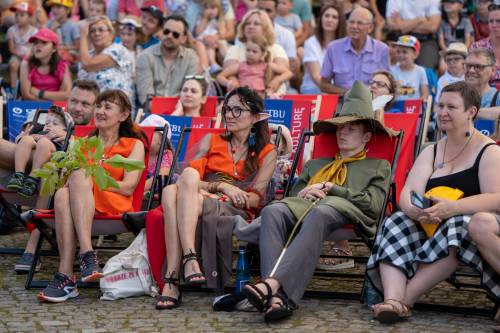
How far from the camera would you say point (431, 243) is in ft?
22.8

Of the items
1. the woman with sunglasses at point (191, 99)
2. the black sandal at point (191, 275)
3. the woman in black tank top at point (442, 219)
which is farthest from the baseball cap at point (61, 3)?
the woman in black tank top at point (442, 219)

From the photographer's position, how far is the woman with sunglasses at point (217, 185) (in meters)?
7.47

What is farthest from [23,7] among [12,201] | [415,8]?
[12,201]

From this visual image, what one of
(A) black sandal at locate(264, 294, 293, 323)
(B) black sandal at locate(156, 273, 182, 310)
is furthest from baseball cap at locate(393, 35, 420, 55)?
(A) black sandal at locate(264, 294, 293, 323)

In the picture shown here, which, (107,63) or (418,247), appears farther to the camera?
(107,63)

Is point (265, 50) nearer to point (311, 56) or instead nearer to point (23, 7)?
point (311, 56)

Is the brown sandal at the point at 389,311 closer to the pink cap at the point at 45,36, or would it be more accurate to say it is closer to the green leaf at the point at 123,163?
the green leaf at the point at 123,163

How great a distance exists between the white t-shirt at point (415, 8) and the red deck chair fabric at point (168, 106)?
370cm

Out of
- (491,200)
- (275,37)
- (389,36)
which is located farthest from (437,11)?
(491,200)

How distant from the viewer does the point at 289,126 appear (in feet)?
32.6

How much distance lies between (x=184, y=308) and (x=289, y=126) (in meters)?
2.94

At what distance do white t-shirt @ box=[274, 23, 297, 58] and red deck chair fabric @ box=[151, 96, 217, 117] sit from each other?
8.83 ft

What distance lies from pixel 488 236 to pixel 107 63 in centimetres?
684

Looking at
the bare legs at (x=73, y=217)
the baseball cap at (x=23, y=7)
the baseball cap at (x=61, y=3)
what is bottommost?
the bare legs at (x=73, y=217)
